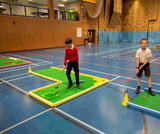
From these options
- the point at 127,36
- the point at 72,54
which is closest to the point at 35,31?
the point at 72,54

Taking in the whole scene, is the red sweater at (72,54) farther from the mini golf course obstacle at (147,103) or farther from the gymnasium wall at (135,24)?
the gymnasium wall at (135,24)

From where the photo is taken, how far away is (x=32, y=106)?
3.25 metres

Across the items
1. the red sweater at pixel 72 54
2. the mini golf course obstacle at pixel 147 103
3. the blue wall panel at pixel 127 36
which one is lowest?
the mini golf course obstacle at pixel 147 103

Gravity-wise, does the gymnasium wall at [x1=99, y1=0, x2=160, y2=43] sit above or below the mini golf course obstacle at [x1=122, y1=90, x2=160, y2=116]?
above

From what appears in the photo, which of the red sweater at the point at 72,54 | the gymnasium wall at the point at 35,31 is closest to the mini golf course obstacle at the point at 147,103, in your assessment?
the red sweater at the point at 72,54

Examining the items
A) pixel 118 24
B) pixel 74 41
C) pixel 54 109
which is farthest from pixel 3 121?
pixel 118 24

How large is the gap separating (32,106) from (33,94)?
0.53 meters

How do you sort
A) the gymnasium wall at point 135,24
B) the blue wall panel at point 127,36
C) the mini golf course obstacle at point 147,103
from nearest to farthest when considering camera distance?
the mini golf course obstacle at point 147,103
the gymnasium wall at point 135,24
the blue wall panel at point 127,36

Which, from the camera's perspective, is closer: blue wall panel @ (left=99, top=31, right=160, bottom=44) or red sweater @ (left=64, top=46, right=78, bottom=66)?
red sweater @ (left=64, top=46, right=78, bottom=66)

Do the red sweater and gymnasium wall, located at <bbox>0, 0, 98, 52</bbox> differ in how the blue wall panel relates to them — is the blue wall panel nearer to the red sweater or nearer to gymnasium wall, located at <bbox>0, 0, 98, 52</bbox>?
gymnasium wall, located at <bbox>0, 0, 98, 52</bbox>

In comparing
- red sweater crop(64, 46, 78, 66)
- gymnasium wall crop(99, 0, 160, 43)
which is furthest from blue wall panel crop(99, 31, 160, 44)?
red sweater crop(64, 46, 78, 66)

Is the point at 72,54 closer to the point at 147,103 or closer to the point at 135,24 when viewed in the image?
the point at 147,103

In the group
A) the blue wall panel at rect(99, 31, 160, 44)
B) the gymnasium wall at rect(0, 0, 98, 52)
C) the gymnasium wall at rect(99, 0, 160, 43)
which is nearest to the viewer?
the gymnasium wall at rect(0, 0, 98, 52)

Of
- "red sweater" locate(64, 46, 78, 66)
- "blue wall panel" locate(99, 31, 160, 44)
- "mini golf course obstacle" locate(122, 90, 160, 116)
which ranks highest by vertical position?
A: "blue wall panel" locate(99, 31, 160, 44)
